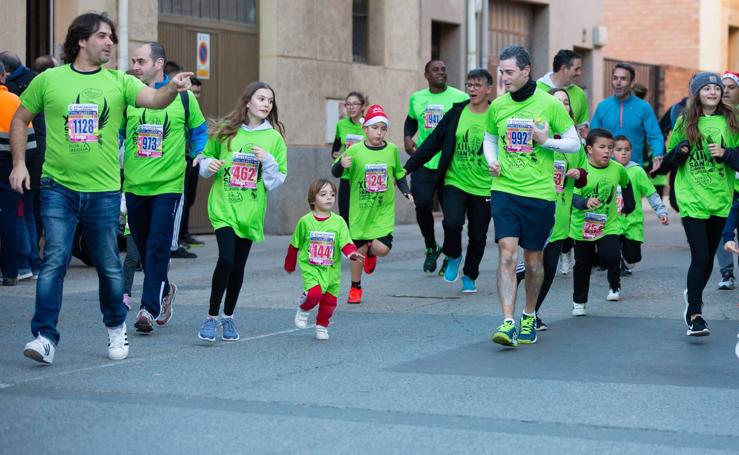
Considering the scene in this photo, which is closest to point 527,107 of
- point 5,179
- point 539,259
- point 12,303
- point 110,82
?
point 539,259

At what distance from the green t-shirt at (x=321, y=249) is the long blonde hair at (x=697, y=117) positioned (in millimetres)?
2420

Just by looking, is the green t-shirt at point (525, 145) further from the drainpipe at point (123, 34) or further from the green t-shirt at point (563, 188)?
the drainpipe at point (123, 34)

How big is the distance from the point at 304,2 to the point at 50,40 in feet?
14.9

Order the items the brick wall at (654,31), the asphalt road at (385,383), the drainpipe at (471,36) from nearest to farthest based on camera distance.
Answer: the asphalt road at (385,383)
the drainpipe at (471,36)
the brick wall at (654,31)

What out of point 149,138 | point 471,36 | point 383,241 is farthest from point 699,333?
point 471,36

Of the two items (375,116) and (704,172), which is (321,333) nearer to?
(704,172)

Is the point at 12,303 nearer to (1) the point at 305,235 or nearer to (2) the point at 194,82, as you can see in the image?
(1) the point at 305,235

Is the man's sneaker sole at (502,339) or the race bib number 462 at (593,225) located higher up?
the race bib number 462 at (593,225)

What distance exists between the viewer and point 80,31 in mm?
8383

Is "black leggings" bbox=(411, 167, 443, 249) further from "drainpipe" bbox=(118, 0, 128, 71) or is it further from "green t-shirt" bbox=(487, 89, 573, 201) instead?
"drainpipe" bbox=(118, 0, 128, 71)

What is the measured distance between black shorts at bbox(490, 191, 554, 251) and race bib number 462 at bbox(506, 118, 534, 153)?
0.30 m

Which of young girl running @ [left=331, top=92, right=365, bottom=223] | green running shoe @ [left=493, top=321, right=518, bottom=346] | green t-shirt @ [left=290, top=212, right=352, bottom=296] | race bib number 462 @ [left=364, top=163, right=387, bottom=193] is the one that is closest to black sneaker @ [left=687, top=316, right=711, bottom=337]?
green running shoe @ [left=493, top=321, right=518, bottom=346]

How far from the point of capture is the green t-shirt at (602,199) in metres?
11.5

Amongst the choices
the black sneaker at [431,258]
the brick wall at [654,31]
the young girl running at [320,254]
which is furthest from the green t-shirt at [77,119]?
the brick wall at [654,31]
